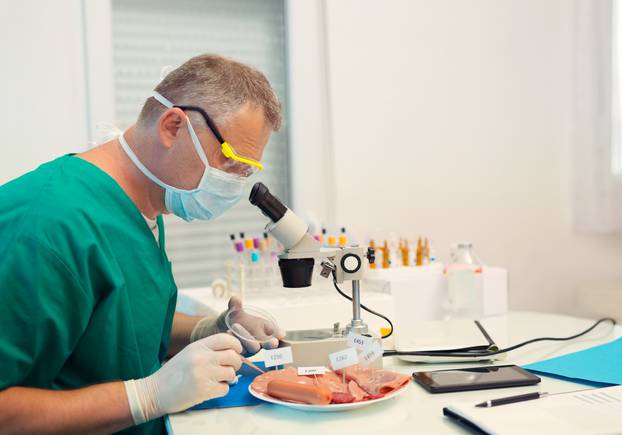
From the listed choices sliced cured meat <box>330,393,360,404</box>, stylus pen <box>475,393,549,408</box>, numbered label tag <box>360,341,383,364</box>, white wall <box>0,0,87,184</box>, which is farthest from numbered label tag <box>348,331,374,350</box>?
white wall <box>0,0,87,184</box>

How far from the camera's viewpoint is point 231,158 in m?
1.21

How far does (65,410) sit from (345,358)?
45cm

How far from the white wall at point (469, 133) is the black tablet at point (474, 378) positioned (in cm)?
142

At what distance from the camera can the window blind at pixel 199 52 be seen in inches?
93.8

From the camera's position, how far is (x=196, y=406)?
3.31 ft

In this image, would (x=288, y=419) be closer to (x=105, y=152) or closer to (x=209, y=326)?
(x=209, y=326)

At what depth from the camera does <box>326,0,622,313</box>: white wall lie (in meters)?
2.51

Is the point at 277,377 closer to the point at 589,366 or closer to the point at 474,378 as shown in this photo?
the point at 474,378

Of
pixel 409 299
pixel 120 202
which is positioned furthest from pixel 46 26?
pixel 409 299

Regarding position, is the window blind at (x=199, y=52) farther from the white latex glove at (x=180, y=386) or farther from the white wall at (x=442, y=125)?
the white latex glove at (x=180, y=386)

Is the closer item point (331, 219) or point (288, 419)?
point (288, 419)

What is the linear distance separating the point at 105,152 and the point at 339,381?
66cm

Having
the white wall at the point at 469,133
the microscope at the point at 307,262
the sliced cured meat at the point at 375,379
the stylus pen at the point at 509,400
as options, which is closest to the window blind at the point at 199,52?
the white wall at the point at 469,133

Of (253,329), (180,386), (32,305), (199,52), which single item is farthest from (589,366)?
(199,52)
